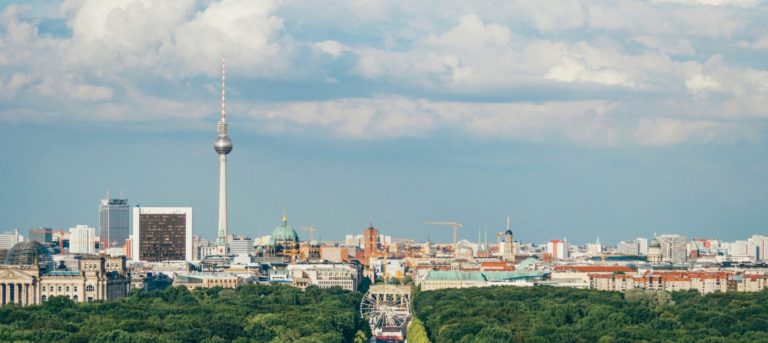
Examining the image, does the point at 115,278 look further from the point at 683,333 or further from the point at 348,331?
the point at 683,333

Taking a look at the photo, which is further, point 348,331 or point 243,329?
point 348,331

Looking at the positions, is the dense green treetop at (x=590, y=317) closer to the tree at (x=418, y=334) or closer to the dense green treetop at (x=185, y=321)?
the tree at (x=418, y=334)

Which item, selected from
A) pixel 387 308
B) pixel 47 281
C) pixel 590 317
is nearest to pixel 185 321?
pixel 590 317

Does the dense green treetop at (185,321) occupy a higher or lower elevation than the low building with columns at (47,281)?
lower

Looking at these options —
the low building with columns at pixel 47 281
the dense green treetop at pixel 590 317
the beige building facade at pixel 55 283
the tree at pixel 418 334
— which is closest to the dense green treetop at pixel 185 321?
the beige building facade at pixel 55 283

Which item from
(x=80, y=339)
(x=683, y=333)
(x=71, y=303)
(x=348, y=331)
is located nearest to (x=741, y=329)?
(x=683, y=333)

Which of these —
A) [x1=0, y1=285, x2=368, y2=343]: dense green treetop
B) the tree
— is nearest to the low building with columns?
[x1=0, y1=285, x2=368, y2=343]: dense green treetop

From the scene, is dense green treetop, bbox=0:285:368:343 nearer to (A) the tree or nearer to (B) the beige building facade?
(B) the beige building facade
